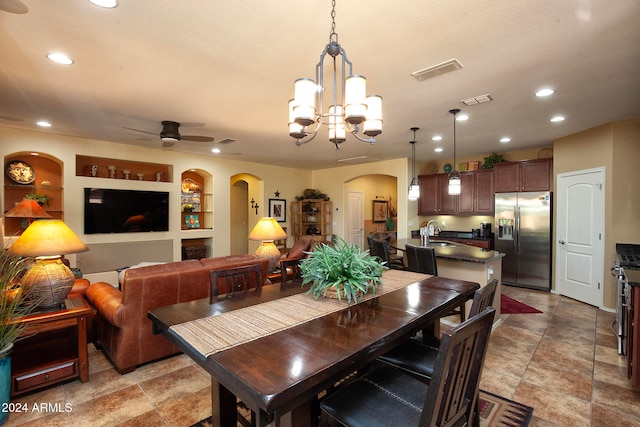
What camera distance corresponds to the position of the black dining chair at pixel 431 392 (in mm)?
1063

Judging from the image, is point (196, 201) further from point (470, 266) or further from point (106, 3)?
point (470, 266)

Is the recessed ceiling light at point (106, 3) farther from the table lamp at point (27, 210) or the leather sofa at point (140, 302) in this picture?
the table lamp at point (27, 210)

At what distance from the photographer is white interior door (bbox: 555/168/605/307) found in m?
4.43

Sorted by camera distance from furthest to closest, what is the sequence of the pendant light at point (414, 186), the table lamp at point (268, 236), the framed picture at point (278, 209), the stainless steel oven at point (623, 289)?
the framed picture at point (278, 209)
the pendant light at point (414, 186)
the table lamp at point (268, 236)
the stainless steel oven at point (623, 289)

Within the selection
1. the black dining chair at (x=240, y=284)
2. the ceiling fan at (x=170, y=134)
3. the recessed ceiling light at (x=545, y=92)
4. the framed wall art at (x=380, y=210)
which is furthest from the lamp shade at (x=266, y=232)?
the framed wall art at (x=380, y=210)

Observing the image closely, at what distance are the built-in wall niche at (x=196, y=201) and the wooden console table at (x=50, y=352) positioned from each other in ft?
13.2

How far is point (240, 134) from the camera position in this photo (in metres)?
4.82

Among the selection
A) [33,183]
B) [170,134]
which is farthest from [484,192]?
[33,183]

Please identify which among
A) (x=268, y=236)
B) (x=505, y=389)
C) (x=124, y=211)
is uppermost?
(x=124, y=211)

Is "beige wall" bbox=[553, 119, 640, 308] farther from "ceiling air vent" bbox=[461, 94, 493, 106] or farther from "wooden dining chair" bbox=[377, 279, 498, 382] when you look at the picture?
"wooden dining chair" bbox=[377, 279, 498, 382]

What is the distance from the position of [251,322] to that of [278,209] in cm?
652

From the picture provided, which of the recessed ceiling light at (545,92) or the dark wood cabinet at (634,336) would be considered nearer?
the dark wood cabinet at (634,336)

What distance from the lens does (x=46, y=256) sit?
247 cm

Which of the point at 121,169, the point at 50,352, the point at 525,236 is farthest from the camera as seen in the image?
the point at 121,169
